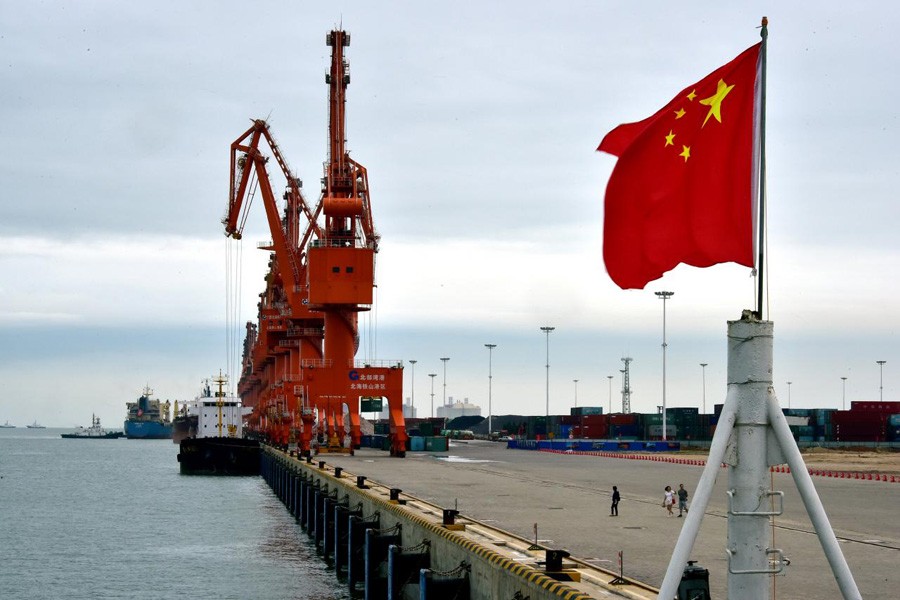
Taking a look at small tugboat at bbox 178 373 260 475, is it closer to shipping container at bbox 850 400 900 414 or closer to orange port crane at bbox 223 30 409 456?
orange port crane at bbox 223 30 409 456

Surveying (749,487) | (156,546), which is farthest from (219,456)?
(749,487)

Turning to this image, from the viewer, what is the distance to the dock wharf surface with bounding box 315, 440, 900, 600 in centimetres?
2256

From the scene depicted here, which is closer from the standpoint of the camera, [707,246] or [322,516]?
[707,246]

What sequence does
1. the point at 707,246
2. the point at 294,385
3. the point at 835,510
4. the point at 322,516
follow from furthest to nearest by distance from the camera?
the point at 294,385, the point at 322,516, the point at 835,510, the point at 707,246

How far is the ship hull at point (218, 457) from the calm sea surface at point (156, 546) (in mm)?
14375

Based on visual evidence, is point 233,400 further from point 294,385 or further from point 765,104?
point 765,104

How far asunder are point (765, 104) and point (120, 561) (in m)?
41.0

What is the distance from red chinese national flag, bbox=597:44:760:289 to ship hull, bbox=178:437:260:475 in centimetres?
10122

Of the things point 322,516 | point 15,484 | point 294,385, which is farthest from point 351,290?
point 15,484

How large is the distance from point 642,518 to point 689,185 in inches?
1035

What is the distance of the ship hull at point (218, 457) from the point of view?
353 feet

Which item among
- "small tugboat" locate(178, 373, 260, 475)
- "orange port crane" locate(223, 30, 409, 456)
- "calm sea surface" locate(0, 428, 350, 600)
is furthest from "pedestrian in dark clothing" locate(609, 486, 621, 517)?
"small tugboat" locate(178, 373, 260, 475)

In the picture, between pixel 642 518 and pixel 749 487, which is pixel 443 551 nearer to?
pixel 642 518

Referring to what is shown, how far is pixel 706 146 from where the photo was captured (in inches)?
398
